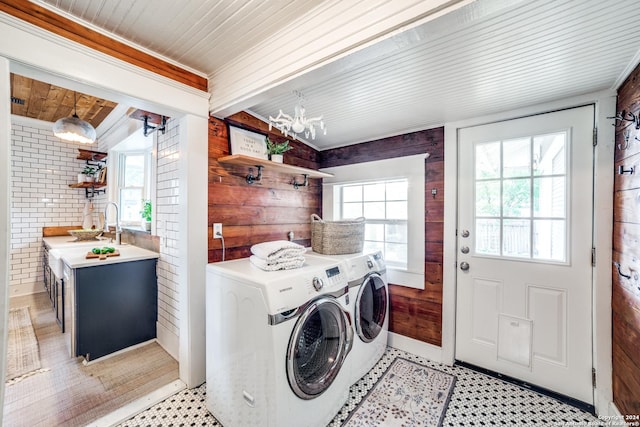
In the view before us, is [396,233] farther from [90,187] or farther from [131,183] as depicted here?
[90,187]

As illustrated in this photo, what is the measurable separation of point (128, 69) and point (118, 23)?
22 cm

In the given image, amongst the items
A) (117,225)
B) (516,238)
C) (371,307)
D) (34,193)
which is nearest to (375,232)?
(371,307)

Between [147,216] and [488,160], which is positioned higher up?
[488,160]

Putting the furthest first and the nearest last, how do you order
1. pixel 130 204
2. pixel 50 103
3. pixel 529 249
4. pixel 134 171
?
1. pixel 134 171
2. pixel 130 204
3. pixel 50 103
4. pixel 529 249

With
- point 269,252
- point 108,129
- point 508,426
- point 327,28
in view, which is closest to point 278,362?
point 269,252

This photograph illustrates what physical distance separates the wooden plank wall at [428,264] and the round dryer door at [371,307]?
0.28m

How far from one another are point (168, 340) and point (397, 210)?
2360 millimetres

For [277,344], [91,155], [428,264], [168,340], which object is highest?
[91,155]

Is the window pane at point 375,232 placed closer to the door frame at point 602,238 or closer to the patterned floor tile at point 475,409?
the patterned floor tile at point 475,409

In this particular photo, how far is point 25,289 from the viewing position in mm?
3502

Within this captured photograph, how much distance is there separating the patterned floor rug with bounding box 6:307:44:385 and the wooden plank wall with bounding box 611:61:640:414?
3.78 meters

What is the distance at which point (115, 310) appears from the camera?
2.20m

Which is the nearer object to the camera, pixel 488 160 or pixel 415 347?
pixel 488 160

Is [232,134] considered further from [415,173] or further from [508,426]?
[508,426]
